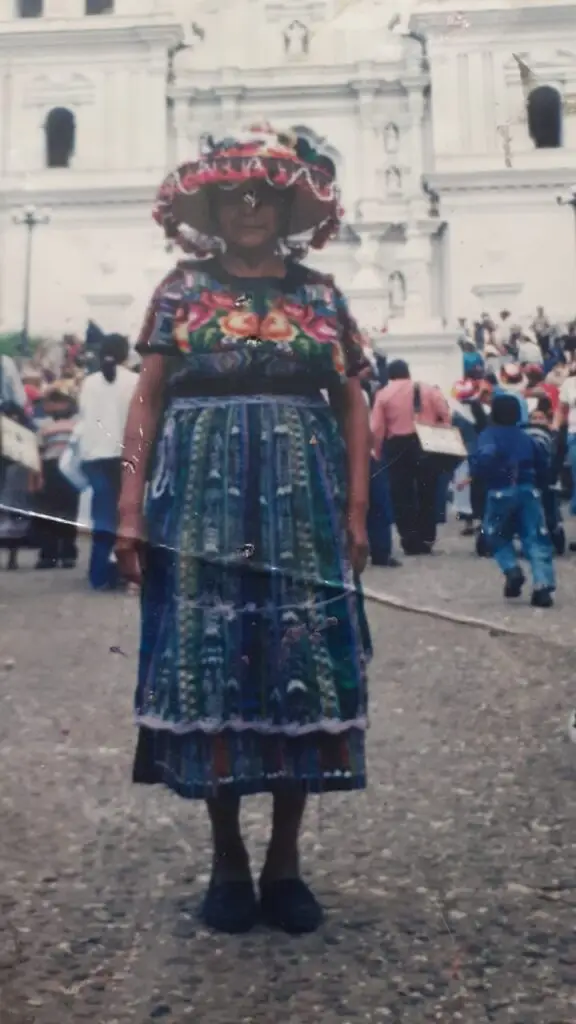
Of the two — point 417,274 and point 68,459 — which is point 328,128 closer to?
point 417,274

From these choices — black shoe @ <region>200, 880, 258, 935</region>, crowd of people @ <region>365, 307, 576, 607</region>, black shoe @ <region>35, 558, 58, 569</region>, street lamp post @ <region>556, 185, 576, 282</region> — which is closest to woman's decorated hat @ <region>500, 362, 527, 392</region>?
crowd of people @ <region>365, 307, 576, 607</region>

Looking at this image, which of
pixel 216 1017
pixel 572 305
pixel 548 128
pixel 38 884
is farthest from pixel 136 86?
pixel 216 1017

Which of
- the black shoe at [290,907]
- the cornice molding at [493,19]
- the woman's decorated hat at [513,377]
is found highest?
the cornice molding at [493,19]

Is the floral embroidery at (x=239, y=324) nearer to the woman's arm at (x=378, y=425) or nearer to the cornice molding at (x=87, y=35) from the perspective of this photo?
the woman's arm at (x=378, y=425)

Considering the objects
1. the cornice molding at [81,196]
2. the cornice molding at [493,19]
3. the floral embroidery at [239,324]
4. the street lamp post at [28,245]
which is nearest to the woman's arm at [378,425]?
the floral embroidery at [239,324]

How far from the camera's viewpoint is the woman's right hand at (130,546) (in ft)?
5.23

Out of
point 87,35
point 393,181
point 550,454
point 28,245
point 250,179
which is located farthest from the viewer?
point 393,181

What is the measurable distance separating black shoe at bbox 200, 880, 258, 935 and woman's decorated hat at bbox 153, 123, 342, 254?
37.2 inches

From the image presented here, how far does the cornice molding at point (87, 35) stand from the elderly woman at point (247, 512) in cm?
45

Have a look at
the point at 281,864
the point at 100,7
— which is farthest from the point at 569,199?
the point at 281,864

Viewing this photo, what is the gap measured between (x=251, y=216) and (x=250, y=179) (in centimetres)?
6

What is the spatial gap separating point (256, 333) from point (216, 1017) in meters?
0.91

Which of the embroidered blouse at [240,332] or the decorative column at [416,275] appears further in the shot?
the decorative column at [416,275]

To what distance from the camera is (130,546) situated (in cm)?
160
